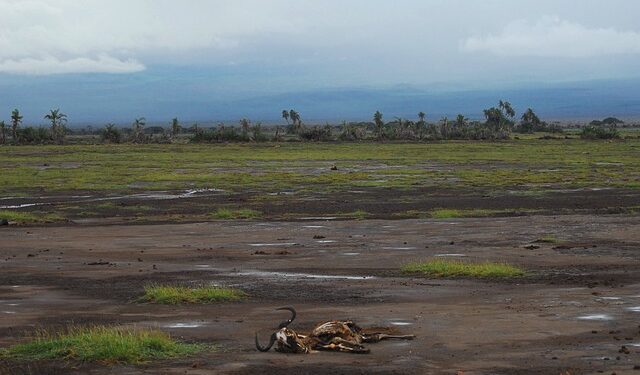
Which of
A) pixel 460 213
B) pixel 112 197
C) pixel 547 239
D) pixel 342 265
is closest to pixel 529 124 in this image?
pixel 112 197

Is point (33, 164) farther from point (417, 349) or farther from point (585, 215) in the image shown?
point (417, 349)

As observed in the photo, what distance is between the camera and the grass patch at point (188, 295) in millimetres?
18484

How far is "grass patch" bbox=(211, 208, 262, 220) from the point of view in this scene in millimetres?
37656

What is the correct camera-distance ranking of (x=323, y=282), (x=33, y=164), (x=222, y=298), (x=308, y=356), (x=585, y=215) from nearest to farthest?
(x=308, y=356) < (x=222, y=298) < (x=323, y=282) < (x=585, y=215) < (x=33, y=164)

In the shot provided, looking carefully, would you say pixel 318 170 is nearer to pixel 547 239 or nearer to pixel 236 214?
pixel 236 214

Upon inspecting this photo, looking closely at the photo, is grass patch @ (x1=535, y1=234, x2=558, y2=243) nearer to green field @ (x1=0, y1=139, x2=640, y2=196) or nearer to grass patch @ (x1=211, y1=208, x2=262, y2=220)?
grass patch @ (x1=211, y1=208, x2=262, y2=220)

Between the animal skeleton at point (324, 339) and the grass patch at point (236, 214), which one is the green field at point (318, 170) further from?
the animal skeleton at point (324, 339)

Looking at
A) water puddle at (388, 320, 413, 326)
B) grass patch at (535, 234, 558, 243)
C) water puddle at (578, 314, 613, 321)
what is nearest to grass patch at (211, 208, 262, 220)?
grass patch at (535, 234, 558, 243)

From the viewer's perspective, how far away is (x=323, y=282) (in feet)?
69.6

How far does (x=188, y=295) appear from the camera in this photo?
18656 millimetres

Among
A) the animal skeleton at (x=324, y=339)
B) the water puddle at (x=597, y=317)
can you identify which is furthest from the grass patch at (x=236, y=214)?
the animal skeleton at (x=324, y=339)

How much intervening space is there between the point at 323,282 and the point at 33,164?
62.3 meters

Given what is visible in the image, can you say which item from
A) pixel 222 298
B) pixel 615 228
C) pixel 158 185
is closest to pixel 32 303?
pixel 222 298

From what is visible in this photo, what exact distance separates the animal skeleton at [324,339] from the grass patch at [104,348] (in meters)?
1.29
